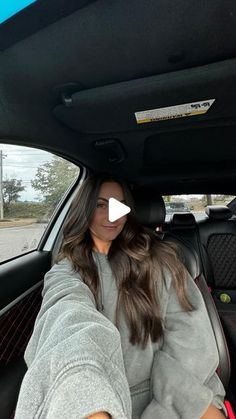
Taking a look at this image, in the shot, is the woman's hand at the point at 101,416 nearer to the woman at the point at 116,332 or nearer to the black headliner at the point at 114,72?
the woman at the point at 116,332

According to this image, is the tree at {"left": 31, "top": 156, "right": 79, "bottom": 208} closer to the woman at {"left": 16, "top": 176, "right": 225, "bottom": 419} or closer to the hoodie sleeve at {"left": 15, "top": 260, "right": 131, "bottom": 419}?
the woman at {"left": 16, "top": 176, "right": 225, "bottom": 419}

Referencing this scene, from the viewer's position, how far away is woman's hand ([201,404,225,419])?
92 cm

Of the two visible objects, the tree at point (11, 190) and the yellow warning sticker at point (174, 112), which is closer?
the yellow warning sticker at point (174, 112)

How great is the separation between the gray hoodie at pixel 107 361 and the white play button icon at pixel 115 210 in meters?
0.17

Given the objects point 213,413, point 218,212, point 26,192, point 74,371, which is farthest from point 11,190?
point 218,212

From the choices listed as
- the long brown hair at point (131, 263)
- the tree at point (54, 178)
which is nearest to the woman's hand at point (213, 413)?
the long brown hair at point (131, 263)

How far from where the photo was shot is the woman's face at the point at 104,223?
1205 millimetres

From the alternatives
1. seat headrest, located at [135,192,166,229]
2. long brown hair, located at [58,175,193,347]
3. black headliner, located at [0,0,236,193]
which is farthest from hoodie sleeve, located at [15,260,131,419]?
seat headrest, located at [135,192,166,229]

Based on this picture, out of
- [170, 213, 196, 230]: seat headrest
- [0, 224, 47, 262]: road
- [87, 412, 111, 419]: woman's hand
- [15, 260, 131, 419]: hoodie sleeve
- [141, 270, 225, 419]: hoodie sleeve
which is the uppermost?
[170, 213, 196, 230]: seat headrest

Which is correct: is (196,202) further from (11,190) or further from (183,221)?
(11,190)

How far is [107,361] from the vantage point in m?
0.58

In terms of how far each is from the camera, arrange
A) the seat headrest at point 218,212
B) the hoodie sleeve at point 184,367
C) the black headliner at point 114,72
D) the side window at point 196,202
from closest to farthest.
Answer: the black headliner at point 114,72
the hoodie sleeve at point 184,367
the side window at point 196,202
the seat headrest at point 218,212

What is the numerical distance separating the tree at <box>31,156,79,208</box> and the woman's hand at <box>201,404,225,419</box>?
1.30 m

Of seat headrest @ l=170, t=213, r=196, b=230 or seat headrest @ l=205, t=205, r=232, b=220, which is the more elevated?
seat headrest @ l=205, t=205, r=232, b=220
